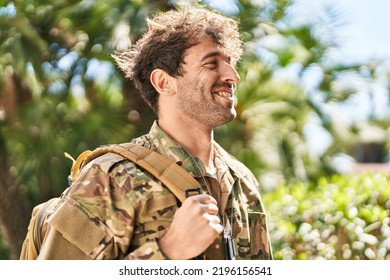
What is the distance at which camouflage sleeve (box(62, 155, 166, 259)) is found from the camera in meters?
2.27

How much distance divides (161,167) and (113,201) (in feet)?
0.64

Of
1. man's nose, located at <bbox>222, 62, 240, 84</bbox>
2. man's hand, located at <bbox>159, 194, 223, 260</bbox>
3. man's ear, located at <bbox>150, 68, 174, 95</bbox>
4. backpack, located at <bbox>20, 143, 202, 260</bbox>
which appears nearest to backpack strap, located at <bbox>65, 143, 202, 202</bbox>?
backpack, located at <bbox>20, 143, 202, 260</bbox>

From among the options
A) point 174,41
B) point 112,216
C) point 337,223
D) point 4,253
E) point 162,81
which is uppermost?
point 174,41

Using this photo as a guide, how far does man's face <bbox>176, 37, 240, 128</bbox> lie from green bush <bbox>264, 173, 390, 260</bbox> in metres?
2.26

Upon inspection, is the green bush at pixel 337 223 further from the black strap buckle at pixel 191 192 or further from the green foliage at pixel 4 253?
the green foliage at pixel 4 253

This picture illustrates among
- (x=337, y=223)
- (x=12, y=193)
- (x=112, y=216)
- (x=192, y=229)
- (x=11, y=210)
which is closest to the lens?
(x=192, y=229)

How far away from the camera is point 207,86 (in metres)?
2.46

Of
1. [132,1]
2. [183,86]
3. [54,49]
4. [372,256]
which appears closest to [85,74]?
[54,49]

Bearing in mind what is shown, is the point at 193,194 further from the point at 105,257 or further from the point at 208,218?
the point at 105,257

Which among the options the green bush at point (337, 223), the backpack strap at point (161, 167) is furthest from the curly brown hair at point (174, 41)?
the green bush at point (337, 223)

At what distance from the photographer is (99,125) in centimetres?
888

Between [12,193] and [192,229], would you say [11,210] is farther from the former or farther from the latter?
[192,229]

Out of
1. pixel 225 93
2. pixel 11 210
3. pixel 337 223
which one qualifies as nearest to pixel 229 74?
pixel 225 93

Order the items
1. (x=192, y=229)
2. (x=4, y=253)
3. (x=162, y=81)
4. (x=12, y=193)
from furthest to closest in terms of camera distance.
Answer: (x=4, y=253)
(x=12, y=193)
(x=162, y=81)
(x=192, y=229)
